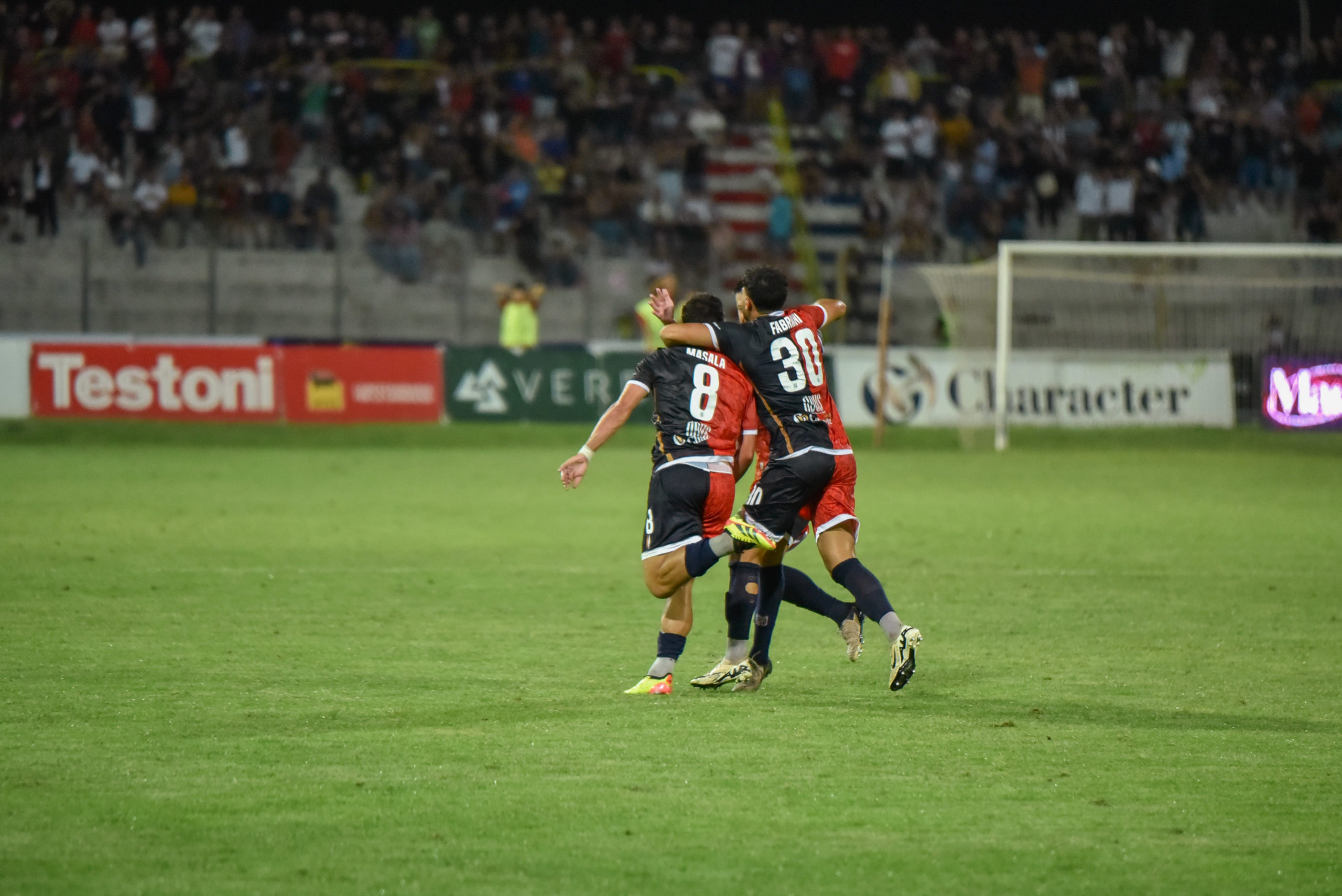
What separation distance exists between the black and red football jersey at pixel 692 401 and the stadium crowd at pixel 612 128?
20252mm

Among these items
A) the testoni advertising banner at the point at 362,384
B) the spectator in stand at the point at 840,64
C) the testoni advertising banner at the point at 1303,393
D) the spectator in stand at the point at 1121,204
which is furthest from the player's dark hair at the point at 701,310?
the spectator in stand at the point at 840,64

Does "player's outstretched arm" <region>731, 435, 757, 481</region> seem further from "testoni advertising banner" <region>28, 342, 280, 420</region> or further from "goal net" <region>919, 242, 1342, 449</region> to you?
"testoni advertising banner" <region>28, 342, 280, 420</region>

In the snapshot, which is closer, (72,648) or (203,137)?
→ (72,648)

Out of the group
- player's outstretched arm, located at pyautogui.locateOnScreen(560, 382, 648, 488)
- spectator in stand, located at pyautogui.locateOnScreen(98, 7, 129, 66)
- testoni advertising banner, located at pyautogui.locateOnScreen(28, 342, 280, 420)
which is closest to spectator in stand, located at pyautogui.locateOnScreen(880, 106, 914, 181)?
testoni advertising banner, located at pyautogui.locateOnScreen(28, 342, 280, 420)

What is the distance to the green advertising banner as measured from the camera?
75.8ft

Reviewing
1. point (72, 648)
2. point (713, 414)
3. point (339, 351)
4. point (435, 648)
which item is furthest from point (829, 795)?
point (339, 351)

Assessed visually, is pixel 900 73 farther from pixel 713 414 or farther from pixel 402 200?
pixel 713 414

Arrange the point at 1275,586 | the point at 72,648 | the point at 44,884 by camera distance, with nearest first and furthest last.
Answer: the point at 44,884, the point at 72,648, the point at 1275,586

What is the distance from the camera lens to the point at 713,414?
7.21 metres

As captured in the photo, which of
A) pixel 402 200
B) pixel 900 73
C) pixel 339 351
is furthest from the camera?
pixel 900 73

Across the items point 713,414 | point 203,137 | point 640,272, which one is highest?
point 203,137

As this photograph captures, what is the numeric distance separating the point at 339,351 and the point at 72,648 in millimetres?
15024

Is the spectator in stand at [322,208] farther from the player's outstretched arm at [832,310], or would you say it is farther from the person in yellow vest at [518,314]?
the player's outstretched arm at [832,310]

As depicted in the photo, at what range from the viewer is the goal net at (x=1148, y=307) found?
23.0m
